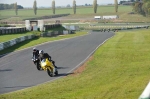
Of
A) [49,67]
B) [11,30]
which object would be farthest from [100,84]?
[11,30]

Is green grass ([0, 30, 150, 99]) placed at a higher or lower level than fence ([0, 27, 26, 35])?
higher

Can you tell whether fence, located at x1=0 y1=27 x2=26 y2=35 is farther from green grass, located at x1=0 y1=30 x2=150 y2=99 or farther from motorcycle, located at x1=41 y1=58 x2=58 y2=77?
→ motorcycle, located at x1=41 y1=58 x2=58 y2=77

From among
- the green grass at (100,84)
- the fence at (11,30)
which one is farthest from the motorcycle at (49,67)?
the fence at (11,30)

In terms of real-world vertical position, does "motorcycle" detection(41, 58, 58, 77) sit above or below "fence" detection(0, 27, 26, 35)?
above

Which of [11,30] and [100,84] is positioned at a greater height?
[100,84]

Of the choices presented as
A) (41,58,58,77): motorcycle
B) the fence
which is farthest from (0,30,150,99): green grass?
the fence

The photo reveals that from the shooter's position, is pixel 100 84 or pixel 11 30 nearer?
pixel 100 84

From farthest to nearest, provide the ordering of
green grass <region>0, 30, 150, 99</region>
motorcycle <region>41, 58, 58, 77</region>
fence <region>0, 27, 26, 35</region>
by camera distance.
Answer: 1. fence <region>0, 27, 26, 35</region>
2. motorcycle <region>41, 58, 58, 77</region>
3. green grass <region>0, 30, 150, 99</region>

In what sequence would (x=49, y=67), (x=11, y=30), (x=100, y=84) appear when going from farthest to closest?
(x=11, y=30) → (x=49, y=67) → (x=100, y=84)

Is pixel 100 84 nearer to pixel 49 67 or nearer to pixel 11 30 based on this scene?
pixel 49 67

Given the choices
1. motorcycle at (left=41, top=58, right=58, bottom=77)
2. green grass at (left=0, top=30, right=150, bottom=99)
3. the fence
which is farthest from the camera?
the fence

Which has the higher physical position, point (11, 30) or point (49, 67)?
point (49, 67)

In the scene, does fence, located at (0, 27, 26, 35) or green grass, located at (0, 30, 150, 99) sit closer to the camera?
green grass, located at (0, 30, 150, 99)

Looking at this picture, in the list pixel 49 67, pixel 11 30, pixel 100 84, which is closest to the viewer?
pixel 100 84
